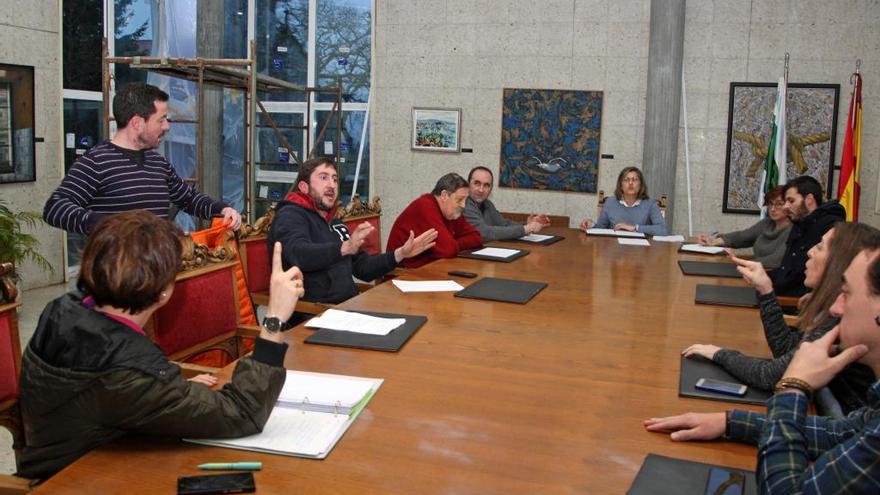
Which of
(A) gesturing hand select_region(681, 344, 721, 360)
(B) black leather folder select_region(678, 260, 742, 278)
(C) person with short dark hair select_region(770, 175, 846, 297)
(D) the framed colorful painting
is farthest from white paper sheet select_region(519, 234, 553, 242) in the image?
(A) gesturing hand select_region(681, 344, 721, 360)

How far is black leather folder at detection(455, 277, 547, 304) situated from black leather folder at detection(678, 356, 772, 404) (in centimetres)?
98

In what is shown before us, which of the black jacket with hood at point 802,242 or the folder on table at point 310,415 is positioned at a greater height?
the black jacket with hood at point 802,242

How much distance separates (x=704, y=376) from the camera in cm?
230

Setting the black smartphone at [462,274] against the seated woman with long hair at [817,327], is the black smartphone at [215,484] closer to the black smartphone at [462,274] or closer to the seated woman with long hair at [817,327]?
the seated woman with long hair at [817,327]

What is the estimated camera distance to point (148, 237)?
169 centimetres

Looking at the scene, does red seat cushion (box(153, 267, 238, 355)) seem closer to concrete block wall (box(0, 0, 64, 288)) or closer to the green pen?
the green pen

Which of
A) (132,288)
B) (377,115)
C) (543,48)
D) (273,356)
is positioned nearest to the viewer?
(132,288)

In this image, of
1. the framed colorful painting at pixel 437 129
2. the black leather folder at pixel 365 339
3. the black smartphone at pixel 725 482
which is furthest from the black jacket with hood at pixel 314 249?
the framed colorful painting at pixel 437 129

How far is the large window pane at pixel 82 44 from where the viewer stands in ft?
25.0

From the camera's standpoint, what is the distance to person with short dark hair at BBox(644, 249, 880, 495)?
1.48m

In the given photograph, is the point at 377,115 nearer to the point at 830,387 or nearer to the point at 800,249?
the point at 800,249

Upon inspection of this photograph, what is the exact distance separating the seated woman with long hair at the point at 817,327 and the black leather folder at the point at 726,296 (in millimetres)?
623

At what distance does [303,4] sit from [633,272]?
613 centimetres

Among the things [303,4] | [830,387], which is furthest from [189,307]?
[303,4]
